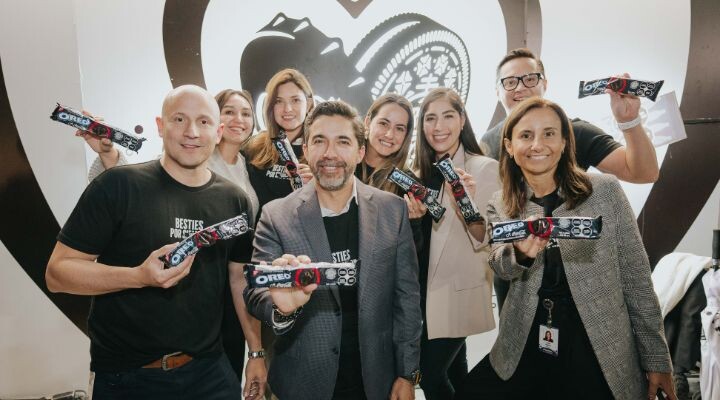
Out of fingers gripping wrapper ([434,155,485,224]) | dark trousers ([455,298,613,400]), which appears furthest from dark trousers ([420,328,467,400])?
fingers gripping wrapper ([434,155,485,224])

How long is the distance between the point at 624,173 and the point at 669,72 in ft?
8.28

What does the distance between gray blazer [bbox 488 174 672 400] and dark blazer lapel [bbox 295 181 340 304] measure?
800 mm

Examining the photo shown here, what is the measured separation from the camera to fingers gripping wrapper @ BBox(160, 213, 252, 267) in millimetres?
1770

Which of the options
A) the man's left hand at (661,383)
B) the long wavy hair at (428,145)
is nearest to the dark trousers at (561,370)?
the man's left hand at (661,383)

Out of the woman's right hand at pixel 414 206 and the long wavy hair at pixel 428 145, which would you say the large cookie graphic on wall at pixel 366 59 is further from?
the woman's right hand at pixel 414 206

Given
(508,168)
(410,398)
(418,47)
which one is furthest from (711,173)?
(410,398)

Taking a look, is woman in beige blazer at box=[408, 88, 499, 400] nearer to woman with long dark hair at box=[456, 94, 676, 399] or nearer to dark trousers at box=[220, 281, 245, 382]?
woman with long dark hair at box=[456, 94, 676, 399]

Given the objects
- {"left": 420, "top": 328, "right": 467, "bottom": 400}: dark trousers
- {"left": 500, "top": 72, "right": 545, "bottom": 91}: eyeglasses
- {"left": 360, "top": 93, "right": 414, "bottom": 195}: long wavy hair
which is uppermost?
{"left": 500, "top": 72, "right": 545, "bottom": 91}: eyeglasses

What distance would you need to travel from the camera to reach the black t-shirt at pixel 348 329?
2146 millimetres

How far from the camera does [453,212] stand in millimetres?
2896

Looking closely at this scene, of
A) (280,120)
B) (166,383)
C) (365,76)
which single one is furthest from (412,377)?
(365,76)

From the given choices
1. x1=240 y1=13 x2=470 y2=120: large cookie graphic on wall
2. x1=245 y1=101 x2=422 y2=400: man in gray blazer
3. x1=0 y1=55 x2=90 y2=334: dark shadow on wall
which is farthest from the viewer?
x1=240 y1=13 x2=470 y2=120: large cookie graphic on wall

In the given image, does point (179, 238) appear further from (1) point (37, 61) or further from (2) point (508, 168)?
(1) point (37, 61)

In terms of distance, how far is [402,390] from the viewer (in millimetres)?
2209
